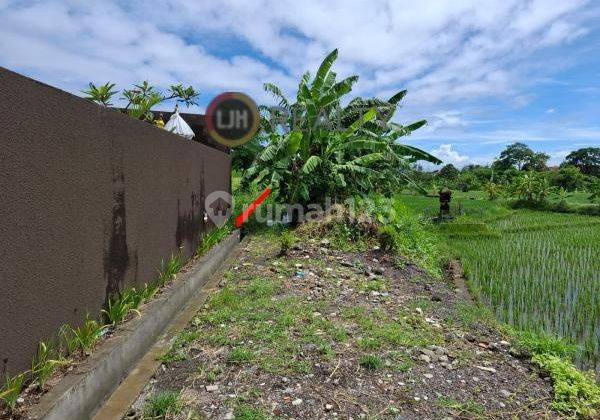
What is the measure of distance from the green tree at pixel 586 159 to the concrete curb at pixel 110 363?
7372 centimetres

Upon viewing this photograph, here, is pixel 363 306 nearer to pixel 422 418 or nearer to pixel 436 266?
pixel 422 418

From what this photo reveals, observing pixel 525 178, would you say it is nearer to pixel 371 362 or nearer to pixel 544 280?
pixel 544 280

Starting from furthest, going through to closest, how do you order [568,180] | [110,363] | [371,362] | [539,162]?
[539,162], [568,180], [371,362], [110,363]

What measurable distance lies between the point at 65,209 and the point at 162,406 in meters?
1.36

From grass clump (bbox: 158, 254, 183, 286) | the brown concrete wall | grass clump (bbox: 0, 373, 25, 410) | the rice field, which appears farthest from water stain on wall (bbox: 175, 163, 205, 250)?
the rice field

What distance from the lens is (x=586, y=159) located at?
65688mm

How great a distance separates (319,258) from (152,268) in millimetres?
3043

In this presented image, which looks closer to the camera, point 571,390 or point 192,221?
point 571,390

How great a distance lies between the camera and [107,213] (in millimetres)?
3105

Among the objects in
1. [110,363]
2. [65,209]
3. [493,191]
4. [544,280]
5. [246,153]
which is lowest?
[544,280]

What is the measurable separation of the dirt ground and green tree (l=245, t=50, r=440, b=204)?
11.4 feet

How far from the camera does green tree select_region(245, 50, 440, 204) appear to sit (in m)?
8.20

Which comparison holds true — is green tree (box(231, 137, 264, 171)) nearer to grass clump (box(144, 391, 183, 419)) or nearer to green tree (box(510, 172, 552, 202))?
grass clump (box(144, 391, 183, 419))

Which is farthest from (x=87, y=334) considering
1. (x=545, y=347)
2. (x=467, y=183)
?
(x=467, y=183)
